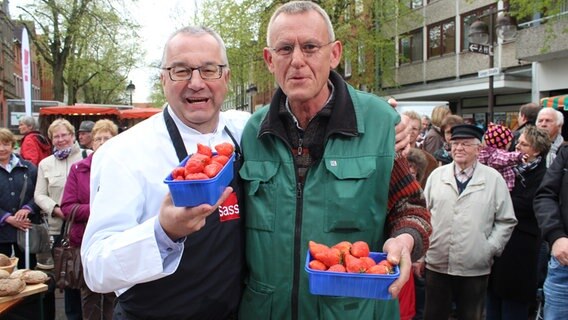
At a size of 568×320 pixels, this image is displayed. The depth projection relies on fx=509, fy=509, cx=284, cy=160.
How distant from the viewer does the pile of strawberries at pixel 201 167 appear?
1.80 m

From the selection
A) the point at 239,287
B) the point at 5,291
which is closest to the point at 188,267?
the point at 239,287

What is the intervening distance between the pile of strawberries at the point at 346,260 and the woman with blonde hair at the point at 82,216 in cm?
361

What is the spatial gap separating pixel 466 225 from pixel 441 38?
2394cm

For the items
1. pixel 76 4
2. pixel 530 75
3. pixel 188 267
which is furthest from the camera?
pixel 76 4

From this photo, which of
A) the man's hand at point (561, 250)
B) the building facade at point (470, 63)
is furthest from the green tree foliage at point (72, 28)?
the man's hand at point (561, 250)

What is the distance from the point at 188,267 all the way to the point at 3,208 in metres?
4.81

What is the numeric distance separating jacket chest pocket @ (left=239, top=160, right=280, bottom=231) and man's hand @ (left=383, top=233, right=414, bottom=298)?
54 cm

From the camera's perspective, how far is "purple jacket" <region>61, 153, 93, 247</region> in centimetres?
521

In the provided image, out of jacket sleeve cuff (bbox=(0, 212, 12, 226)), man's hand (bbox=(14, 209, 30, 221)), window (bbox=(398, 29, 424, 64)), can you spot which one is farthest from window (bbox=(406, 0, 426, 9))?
jacket sleeve cuff (bbox=(0, 212, 12, 226))

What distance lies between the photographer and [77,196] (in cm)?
530

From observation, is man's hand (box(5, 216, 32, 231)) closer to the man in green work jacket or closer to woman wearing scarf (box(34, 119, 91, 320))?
woman wearing scarf (box(34, 119, 91, 320))

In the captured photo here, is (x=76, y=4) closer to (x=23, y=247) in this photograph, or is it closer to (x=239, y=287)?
(x=23, y=247)

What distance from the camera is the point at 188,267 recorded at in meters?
2.23

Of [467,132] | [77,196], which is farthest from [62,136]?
[467,132]
